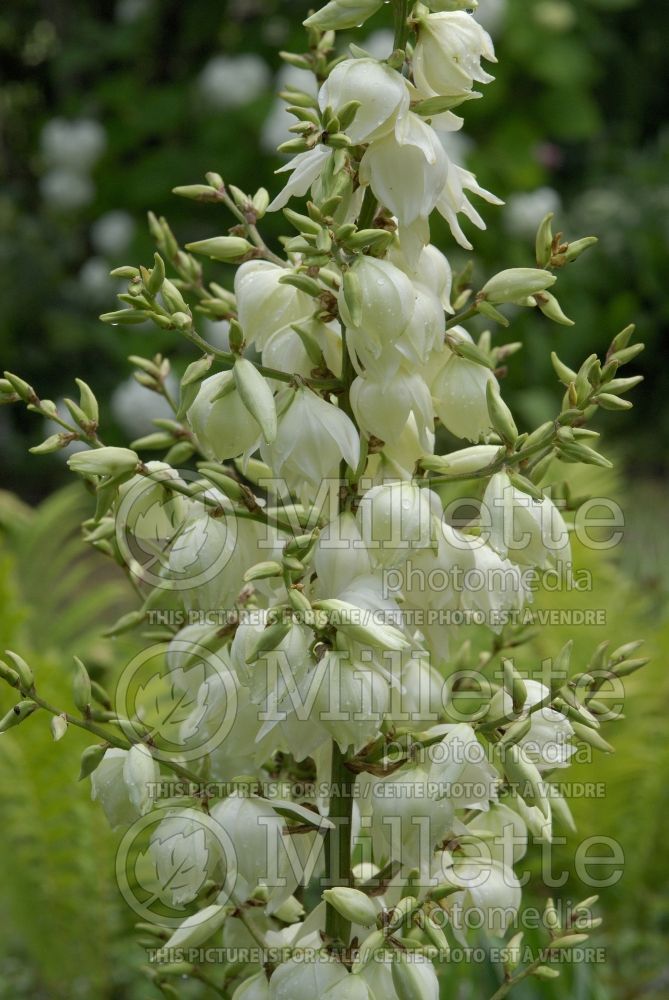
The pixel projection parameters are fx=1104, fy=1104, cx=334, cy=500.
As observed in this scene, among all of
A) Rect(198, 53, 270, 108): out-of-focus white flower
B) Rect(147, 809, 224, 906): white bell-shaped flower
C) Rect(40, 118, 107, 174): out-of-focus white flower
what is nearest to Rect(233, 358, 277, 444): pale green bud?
Rect(147, 809, 224, 906): white bell-shaped flower

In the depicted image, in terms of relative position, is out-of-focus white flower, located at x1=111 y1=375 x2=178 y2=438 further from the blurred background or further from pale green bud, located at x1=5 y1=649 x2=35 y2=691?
pale green bud, located at x1=5 y1=649 x2=35 y2=691

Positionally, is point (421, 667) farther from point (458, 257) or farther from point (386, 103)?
point (458, 257)

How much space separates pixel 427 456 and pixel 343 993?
0.29m

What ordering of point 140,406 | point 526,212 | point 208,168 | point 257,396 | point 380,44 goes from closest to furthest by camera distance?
1. point 257,396
2. point 140,406
3. point 380,44
4. point 526,212
5. point 208,168

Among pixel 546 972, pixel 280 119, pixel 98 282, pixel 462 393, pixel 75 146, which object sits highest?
pixel 75 146

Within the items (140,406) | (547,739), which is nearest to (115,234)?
(140,406)

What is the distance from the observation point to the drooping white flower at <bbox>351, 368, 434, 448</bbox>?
610 mm

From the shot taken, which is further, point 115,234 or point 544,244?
point 115,234

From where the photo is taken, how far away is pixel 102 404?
10.9 ft

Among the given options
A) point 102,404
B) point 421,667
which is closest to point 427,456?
point 421,667

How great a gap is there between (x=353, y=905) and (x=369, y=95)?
0.43 m

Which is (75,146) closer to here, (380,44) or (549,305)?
(380,44)

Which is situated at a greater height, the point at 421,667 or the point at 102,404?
the point at 102,404

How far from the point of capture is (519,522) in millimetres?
609
